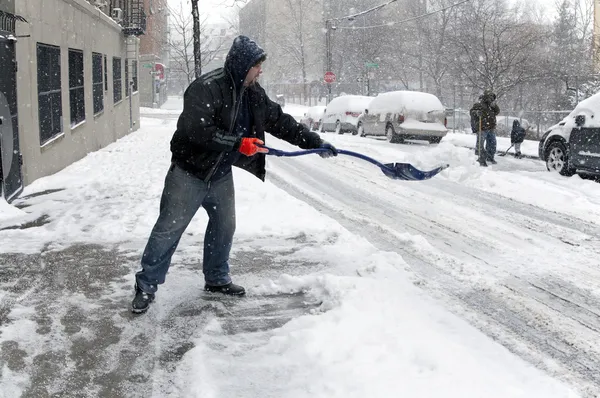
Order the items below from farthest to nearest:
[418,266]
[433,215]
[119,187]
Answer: [119,187]
[433,215]
[418,266]

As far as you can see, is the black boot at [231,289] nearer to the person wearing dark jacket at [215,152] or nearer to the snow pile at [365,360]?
the person wearing dark jacket at [215,152]

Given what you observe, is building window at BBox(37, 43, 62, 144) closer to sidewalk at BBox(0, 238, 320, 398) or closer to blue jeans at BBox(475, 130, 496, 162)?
sidewalk at BBox(0, 238, 320, 398)

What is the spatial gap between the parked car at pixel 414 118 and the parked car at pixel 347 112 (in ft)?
13.8

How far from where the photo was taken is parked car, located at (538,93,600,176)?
1167 cm

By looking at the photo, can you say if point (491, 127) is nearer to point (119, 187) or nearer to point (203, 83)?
point (119, 187)

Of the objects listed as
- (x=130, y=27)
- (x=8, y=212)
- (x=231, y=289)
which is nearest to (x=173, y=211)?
(x=231, y=289)

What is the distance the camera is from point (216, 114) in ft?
14.7

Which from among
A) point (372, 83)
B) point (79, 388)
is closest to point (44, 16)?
point (79, 388)

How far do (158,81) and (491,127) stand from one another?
54.4 meters

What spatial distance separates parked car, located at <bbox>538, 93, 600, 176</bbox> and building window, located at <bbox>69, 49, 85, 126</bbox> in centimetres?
1017

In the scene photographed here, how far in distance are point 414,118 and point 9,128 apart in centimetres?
1455

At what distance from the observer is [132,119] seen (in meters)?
26.8

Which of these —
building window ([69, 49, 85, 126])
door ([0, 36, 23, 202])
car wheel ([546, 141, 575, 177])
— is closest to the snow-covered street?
door ([0, 36, 23, 202])

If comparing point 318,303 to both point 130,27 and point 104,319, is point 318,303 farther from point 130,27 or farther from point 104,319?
point 130,27
